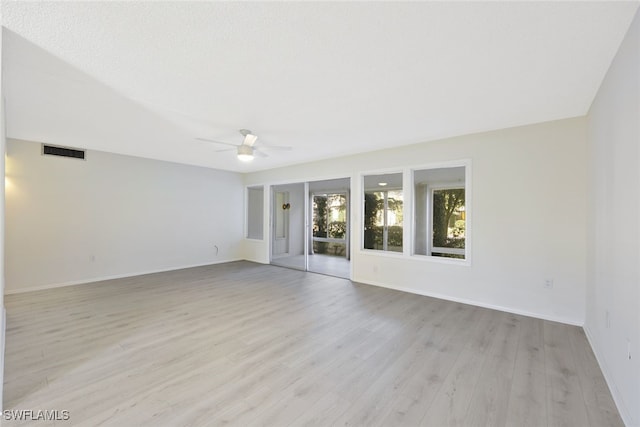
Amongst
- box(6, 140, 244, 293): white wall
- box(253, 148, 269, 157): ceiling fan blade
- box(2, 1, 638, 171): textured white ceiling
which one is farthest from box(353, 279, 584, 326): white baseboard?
box(6, 140, 244, 293): white wall

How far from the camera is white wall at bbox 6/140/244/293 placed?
14.4 feet

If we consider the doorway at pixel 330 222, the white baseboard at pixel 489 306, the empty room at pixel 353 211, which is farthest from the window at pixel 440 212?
the doorway at pixel 330 222

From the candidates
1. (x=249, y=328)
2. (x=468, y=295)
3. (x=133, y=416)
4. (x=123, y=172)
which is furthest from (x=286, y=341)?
(x=123, y=172)

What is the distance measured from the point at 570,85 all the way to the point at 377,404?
3168 millimetres

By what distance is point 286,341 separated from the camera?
2.74 meters

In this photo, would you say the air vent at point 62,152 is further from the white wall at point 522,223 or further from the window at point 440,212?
the window at point 440,212

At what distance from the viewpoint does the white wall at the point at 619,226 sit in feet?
5.27

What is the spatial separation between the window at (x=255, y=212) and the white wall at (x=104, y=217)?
Answer: 0.71 meters

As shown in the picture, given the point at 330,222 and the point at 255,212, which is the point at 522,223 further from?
the point at 255,212

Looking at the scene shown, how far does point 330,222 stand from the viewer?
8.38 metres

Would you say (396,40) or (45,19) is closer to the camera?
(45,19)

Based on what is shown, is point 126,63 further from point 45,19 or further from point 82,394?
point 82,394

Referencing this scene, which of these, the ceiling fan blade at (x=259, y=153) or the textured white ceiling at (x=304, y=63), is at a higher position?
the textured white ceiling at (x=304, y=63)

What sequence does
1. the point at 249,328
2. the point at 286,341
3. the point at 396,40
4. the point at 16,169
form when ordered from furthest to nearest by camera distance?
1. the point at 16,169
2. the point at 249,328
3. the point at 286,341
4. the point at 396,40
